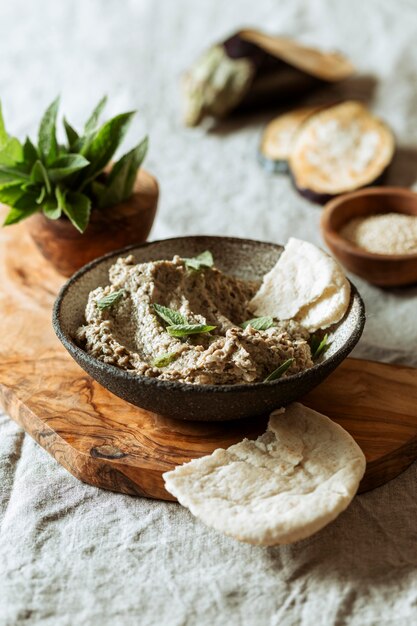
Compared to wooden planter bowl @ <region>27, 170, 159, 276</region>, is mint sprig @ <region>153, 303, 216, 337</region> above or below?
above

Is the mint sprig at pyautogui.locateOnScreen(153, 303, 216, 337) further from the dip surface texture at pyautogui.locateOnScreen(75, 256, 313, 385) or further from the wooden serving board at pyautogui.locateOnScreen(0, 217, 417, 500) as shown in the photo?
the wooden serving board at pyautogui.locateOnScreen(0, 217, 417, 500)

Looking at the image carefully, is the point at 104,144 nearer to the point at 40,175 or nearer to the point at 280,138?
the point at 40,175

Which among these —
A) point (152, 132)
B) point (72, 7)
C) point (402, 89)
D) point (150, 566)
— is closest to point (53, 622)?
point (150, 566)

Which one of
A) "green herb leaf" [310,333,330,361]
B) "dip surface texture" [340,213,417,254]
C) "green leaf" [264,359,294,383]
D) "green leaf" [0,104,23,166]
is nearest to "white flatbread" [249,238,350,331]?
"green herb leaf" [310,333,330,361]

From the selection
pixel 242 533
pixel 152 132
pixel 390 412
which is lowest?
pixel 152 132

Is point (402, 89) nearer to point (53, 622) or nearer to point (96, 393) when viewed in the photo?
point (96, 393)

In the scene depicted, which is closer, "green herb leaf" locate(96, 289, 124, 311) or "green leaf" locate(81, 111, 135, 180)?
"green herb leaf" locate(96, 289, 124, 311)

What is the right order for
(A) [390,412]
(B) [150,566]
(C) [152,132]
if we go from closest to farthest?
(B) [150,566]
(A) [390,412]
(C) [152,132]

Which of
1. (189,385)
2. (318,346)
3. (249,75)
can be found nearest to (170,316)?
(189,385)
